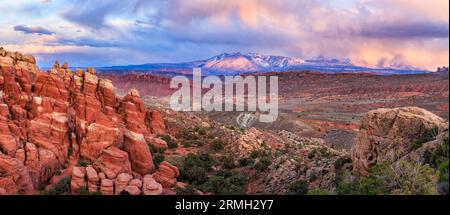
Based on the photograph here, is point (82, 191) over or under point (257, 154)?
over

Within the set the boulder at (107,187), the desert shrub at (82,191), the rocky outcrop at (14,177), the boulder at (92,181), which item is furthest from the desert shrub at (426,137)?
the rocky outcrop at (14,177)

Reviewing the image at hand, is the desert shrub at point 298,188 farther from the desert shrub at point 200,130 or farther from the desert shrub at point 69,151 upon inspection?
the desert shrub at point 200,130

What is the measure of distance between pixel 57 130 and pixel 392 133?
48.2ft

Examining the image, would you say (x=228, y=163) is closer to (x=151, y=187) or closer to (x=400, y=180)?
(x=151, y=187)

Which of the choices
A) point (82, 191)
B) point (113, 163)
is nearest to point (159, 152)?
point (113, 163)

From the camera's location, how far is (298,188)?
17078mm

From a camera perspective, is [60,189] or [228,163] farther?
[228,163]

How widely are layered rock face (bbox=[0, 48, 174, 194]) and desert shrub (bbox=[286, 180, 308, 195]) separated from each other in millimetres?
6516

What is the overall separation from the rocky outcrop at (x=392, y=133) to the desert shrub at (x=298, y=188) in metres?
2.34


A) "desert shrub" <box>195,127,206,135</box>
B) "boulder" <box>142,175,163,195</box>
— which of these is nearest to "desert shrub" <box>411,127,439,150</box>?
"boulder" <box>142,175,163,195</box>

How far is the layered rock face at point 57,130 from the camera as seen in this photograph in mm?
17797

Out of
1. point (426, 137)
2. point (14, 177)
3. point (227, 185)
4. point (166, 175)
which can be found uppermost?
point (426, 137)
